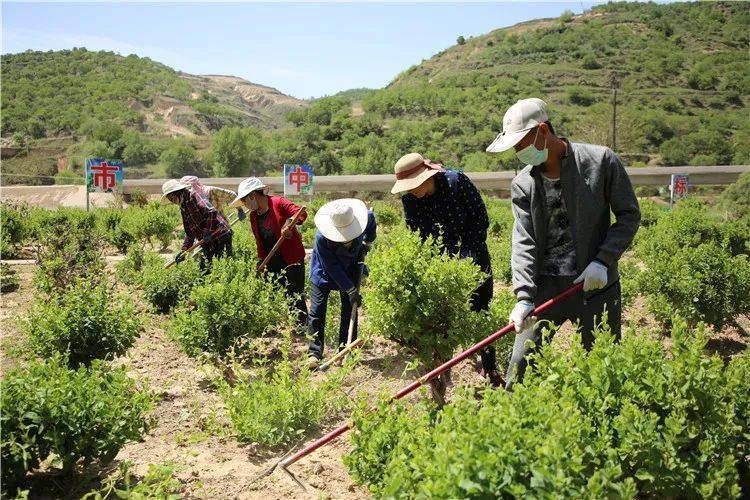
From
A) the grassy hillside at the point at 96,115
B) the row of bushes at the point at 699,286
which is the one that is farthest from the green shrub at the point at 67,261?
the grassy hillside at the point at 96,115

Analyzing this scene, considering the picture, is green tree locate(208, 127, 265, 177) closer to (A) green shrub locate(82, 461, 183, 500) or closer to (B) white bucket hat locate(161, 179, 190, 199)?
(B) white bucket hat locate(161, 179, 190, 199)

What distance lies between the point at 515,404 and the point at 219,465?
2048mm

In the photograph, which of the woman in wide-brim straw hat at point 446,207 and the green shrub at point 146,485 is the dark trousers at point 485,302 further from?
the green shrub at point 146,485

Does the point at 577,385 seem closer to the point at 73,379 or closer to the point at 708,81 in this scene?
the point at 73,379

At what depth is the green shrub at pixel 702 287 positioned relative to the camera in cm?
625

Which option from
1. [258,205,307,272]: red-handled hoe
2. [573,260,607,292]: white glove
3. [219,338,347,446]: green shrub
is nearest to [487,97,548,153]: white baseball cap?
[573,260,607,292]: white glove

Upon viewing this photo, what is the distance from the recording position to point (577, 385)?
2650mm

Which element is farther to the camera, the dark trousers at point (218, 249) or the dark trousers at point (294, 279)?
the dark trousers at point (218, 249)

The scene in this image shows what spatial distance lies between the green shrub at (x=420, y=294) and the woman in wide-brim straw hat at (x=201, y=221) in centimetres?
321

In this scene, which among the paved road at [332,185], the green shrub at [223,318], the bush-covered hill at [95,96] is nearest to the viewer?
the green shrub at [223,318]

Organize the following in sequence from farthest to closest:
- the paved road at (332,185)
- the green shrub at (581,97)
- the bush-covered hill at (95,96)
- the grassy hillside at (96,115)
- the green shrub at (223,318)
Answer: the bush-covered hill at (95,96), the green shrub at (581,97), the grassy hillside at (96,115), the paved road at (332,185), the green shrub at (223,318)

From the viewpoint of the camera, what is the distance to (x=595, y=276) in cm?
329

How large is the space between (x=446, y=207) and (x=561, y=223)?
0.99 metres

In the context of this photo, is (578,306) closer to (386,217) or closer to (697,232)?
(697,232)
